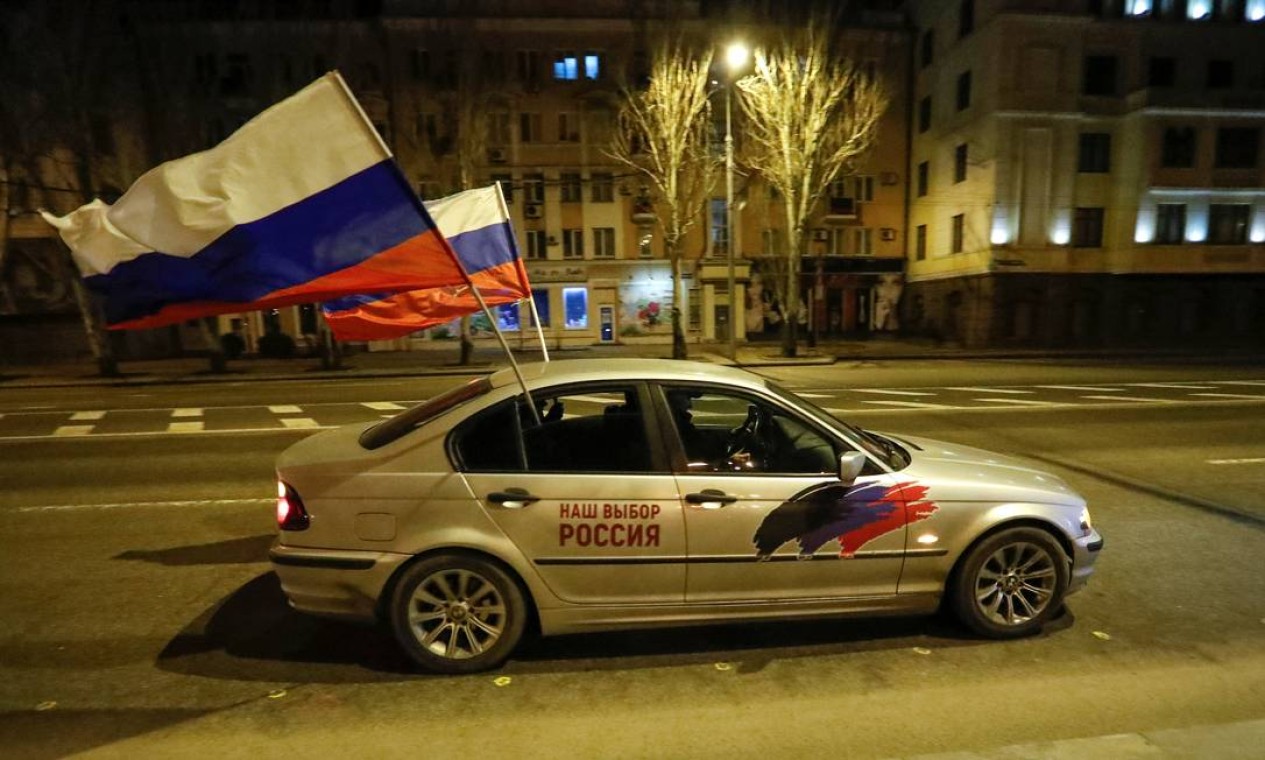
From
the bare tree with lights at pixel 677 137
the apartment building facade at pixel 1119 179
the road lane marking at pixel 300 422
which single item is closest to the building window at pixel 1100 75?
the apartment building facade at pixel 1119 179

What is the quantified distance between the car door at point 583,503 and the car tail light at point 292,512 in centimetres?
88

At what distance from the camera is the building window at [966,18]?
30141 mm

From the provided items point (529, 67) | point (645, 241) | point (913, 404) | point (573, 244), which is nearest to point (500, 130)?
point (529, 67)

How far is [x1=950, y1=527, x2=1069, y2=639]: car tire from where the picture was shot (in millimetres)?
3873

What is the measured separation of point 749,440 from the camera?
4.39 metres

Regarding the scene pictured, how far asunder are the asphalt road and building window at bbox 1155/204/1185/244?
2950 cm

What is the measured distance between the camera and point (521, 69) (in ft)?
103

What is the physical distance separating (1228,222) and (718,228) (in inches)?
880

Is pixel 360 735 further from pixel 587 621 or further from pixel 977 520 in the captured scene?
pixel 977 520

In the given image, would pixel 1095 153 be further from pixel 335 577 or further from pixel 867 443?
pixel 335 577

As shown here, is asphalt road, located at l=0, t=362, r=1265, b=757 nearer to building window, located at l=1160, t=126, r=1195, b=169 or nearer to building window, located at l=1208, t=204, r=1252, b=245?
building window, located at l=1160, t=126, r=1195, b=169

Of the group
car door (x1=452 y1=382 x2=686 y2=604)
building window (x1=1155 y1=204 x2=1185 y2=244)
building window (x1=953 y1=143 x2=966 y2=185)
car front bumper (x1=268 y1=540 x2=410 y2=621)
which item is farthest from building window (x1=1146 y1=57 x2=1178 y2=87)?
car front bumper (x1=268 y1=540 x2=410 y2=621)

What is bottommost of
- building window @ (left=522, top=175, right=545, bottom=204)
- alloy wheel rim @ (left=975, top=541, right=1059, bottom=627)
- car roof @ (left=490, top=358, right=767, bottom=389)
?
alloy wheel rim @ (left=975, top=541, right=1059, bottom=627)

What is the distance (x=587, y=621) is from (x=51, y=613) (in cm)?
369
